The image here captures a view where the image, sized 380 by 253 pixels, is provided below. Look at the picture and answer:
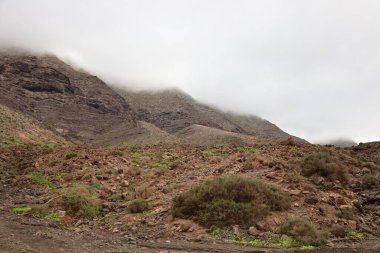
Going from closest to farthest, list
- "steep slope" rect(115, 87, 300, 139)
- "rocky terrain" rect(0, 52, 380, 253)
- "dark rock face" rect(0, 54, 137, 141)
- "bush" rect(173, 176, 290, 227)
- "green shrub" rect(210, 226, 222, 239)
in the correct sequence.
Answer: "rocky terrain" rect(0, 52, 380, 253), "green shrub" rect(210, 226, 222, 239), "bush" rect(173, 176, 290, 227), "dark rock face" rect(0, 54, 137, 141), "steep slope" rect(115, 87, 300, 139)

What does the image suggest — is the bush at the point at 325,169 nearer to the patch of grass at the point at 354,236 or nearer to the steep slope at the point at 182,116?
the patch of grass at the point at 354,236

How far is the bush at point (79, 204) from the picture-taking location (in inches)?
608

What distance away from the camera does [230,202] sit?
13.9 metres

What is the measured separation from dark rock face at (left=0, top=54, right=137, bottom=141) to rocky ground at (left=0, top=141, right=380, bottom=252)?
5718cm

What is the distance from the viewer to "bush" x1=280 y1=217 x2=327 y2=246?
1216 cm

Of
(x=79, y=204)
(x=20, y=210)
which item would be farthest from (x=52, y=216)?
(x=20, y=210)

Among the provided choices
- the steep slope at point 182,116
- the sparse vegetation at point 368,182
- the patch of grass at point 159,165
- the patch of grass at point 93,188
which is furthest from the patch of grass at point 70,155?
the steep slope at point 182,116

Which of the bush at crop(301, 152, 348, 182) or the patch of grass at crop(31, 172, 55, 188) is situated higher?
the bush at crop(301, 152, 348, 182)

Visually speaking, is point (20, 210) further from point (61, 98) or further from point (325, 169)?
point (61, 98)

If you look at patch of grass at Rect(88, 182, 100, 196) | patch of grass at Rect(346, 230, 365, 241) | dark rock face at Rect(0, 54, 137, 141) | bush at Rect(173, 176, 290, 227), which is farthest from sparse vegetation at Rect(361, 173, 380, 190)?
dark rock face at Rect(0, 54, 137, 141)

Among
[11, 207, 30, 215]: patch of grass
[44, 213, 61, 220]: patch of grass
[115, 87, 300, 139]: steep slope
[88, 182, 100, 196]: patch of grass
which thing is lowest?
[11, 207, 30, 215]: patch of grass

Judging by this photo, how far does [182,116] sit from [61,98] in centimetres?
3740

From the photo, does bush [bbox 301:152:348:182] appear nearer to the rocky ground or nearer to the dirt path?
the rocky ground

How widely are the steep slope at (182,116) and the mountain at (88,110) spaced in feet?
0.98
